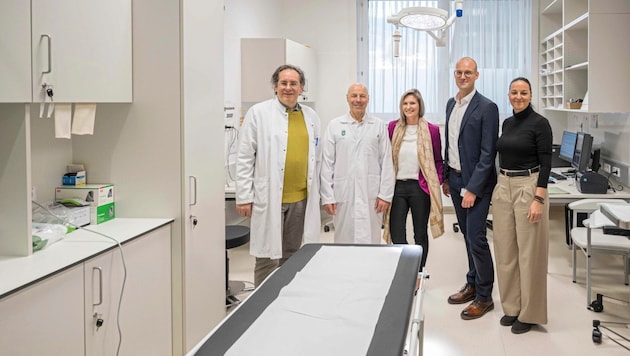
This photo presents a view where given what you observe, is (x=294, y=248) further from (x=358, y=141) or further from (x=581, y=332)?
(x=581, y=332)

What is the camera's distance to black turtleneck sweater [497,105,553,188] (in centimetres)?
300

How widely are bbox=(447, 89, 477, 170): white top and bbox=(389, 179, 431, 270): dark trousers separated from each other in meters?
0.28

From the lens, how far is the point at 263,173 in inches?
123

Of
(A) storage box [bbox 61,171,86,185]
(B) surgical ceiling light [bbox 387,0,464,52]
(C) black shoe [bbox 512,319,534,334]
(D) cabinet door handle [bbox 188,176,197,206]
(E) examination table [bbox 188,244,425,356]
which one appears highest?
(B) surgical ceiling light [bbox 387,0,464,52]

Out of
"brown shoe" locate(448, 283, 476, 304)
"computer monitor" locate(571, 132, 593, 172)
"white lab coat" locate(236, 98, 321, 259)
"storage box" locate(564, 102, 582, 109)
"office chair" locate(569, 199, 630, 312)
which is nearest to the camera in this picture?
"white lab coat" locate(236, 98, 321, 259)

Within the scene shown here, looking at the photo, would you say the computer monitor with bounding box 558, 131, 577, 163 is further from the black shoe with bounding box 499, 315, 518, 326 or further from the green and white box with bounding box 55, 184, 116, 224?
the green and white box with bounding box 55, 184, 116, 224

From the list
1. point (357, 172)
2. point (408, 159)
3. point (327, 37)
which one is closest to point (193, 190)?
point (357, 172)

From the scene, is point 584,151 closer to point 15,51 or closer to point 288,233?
point 288,233

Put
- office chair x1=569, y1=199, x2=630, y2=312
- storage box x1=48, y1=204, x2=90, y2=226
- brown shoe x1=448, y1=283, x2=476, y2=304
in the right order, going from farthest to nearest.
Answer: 1. brown shoe x1=448, y1=283, x2=476, y2=304
2. office chair x1=569, y1=199, x2=630, y2=312
3. storage box x1=48, y1=204, x2=90, y2=226

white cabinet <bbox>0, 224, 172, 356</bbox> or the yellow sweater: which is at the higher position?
the yellow sweater

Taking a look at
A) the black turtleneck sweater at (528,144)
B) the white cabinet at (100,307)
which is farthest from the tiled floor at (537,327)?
the white cabinet at (100,307)

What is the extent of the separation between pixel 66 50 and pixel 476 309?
268 cm

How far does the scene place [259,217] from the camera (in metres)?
3.13

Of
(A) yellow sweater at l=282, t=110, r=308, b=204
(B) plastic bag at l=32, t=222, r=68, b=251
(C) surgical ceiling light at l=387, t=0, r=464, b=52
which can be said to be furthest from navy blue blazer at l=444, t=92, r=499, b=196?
(B) plastic bag at l=32, t=222, r=68, b=251
